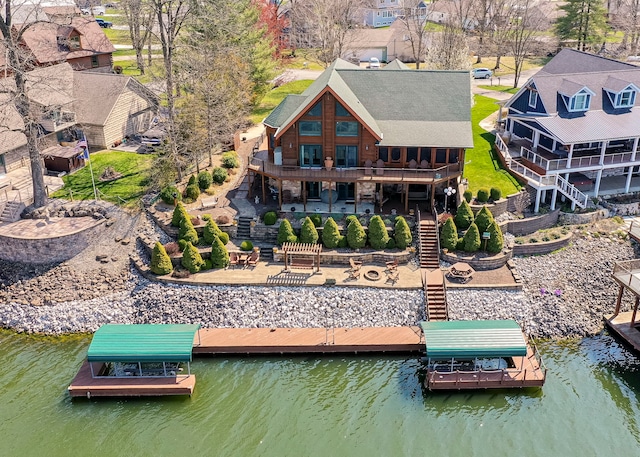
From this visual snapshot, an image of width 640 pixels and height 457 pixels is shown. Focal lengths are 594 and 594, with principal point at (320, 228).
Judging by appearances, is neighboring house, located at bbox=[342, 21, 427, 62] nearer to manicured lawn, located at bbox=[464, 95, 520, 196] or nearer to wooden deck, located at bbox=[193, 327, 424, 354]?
manicured lawn, located at bbox=[464, 95, 520, 196]

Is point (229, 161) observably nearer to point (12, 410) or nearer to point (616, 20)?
point (12, 410)

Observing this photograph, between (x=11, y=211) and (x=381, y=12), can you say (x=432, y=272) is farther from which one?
(x=381, y=12)

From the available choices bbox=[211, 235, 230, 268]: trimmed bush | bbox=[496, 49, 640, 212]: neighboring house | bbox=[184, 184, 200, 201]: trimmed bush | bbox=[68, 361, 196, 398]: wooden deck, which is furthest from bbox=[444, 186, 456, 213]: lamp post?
bbox=[68, 361, 196, 398]: wooden deck

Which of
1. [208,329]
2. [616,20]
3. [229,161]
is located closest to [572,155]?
[229,161]

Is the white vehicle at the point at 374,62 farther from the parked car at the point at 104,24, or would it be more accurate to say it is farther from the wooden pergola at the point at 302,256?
the parked car at the point at 104,24

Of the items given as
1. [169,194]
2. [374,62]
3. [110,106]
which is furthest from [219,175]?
[374,62]

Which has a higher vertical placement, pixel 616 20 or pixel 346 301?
pixel 616 20

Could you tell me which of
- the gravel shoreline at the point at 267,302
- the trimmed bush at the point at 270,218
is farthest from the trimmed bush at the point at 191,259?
the trimmed bush at the point at 270,218
